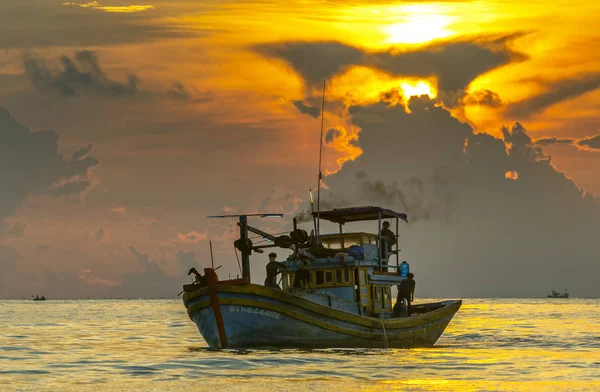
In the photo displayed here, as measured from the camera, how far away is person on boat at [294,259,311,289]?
42250 millimetres

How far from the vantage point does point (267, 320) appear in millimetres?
39375

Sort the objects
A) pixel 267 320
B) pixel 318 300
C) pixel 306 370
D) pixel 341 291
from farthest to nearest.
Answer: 1. pixel 341 291
2. pixel 318 300
3. pixel 267 320
4. pixel 306 370

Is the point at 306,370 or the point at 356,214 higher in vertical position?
the point at 356,214

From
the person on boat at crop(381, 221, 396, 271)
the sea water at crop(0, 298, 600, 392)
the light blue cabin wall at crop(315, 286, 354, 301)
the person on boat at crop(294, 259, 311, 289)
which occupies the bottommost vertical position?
the sea water at crop(0, 298, 600, 392)

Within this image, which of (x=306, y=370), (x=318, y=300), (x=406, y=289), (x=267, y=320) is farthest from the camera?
(x=406, y=289)

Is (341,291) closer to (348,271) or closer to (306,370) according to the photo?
(348,271)

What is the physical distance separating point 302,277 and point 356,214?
559 centimetres

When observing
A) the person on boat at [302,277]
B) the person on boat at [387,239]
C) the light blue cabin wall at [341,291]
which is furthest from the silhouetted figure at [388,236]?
the person on boat at [302,277]

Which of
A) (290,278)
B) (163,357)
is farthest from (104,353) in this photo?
(290,278)

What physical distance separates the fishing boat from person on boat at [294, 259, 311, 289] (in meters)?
0.33

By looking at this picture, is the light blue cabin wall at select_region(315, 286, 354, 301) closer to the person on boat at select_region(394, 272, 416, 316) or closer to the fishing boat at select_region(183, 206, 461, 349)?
the fishing boat at select_region(183, 206, 461, 349)

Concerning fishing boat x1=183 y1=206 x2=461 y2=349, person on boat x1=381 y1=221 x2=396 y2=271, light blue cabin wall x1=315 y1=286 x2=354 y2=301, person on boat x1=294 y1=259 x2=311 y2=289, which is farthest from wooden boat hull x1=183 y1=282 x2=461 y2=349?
person on boat x1=381 y1=221 x2=396 y2=271

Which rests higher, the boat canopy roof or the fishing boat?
the boat canopy roof

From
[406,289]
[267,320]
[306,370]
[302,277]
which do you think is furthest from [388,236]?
[306,370]
